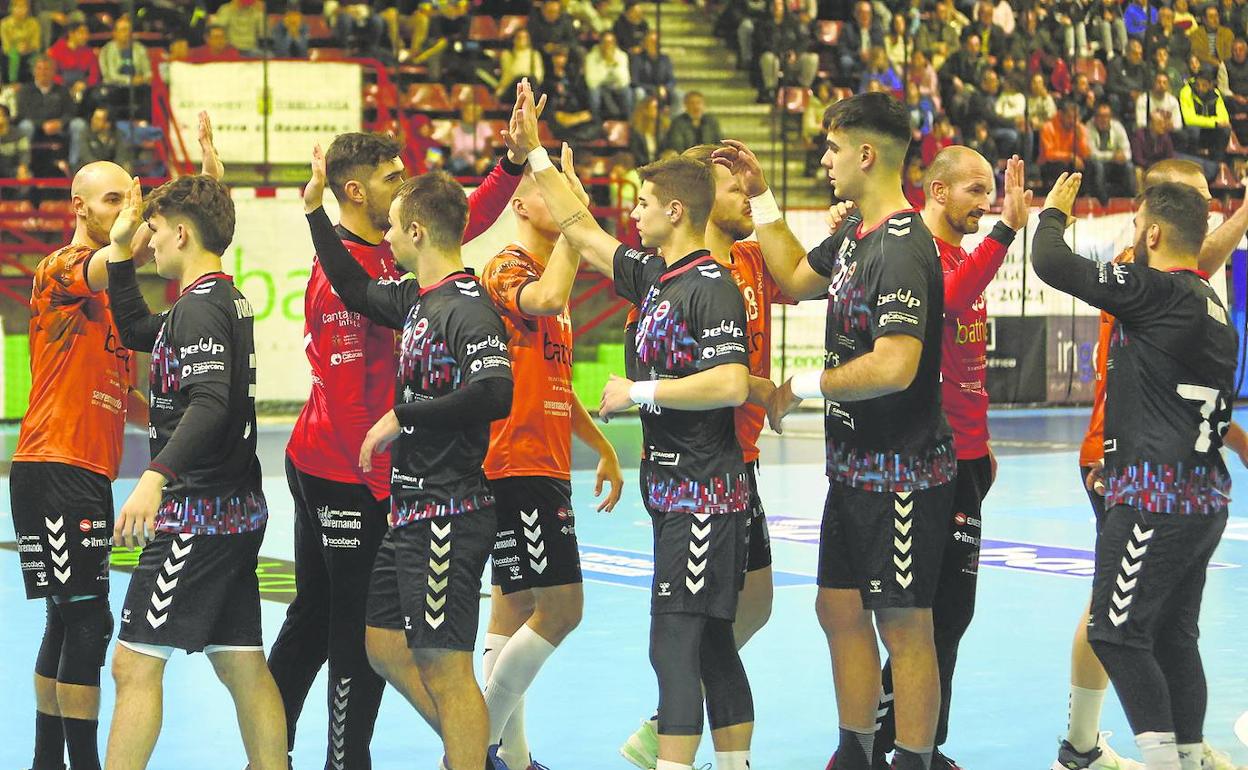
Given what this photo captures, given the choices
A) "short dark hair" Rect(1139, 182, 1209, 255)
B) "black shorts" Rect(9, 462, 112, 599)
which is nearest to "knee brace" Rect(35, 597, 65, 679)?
"black shorts" Rect(9, 462, 112, 599)

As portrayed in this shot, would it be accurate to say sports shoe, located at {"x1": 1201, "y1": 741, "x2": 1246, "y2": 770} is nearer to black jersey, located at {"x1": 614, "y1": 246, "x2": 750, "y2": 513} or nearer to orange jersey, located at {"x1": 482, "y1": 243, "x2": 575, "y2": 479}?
black jersey, located at {"x1": 614, "y1": 246, "x2": 750, "y2": 513}

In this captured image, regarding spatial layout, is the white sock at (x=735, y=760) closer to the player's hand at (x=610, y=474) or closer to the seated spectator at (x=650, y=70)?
the player's hand at (x=610, y=474)

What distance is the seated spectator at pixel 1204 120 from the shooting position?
2512 cm

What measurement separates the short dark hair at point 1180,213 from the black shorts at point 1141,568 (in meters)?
0.88

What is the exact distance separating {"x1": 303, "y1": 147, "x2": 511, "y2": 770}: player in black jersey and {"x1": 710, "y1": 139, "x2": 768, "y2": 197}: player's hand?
104 centimetres

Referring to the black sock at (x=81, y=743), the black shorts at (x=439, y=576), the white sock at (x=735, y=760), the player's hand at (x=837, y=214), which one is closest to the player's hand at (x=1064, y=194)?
the player's hand at (x=837, y=214)

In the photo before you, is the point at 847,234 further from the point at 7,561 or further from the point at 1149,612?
the point at 7,561

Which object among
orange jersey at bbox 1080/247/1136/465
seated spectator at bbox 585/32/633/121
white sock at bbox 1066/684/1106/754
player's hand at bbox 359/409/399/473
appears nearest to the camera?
player's hand at bbox 359/409/399/473

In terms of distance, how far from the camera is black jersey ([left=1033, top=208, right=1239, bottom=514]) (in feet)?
17.7

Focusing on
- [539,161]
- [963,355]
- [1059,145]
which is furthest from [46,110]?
[963,355]

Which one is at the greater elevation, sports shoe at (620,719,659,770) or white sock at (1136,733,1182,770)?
white sock at (1136,733,1182,770)

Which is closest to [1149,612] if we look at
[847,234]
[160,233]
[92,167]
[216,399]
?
[847,234]

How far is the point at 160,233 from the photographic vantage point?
535 cm

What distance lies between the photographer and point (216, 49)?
2012 cm
